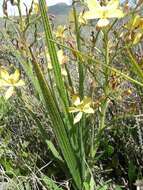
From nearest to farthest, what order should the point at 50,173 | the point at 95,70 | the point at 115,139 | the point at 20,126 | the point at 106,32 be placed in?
the point at 106,32, the point at 95,70, the point at 50,173, the point at 115,139, the point at 20,126

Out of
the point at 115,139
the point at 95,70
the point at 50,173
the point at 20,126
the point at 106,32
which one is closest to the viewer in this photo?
the point at 106,32

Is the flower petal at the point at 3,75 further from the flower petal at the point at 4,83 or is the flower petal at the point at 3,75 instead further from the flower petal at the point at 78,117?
the flower petal at the point at 78,117


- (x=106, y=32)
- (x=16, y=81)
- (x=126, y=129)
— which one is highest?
(x=106, y=32)

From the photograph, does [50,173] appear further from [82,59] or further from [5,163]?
[82,59]

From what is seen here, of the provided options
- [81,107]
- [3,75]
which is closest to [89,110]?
[81,107]

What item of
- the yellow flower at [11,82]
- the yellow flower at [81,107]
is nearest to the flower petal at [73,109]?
the yellow flower at [81,107]

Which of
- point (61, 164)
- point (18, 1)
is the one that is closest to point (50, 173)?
point (61, 164)

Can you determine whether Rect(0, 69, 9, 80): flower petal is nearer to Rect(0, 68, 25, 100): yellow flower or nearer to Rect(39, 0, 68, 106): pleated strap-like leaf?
Rect(0, 68, 25, 100): yellow flower

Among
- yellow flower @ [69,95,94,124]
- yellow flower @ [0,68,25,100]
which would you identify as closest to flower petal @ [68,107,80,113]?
yellow flower @ [69,95,94,124]
